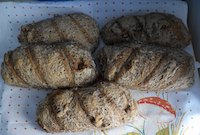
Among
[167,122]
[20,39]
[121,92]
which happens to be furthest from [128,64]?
[20,39]

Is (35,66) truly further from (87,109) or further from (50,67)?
(87,109)

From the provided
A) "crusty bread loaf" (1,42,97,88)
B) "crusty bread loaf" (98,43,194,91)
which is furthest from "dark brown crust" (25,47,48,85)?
"crusty bread loaf" (98,43,194,91)

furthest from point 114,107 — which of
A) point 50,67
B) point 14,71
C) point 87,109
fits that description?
point 14,71

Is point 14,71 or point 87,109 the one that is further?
point 14,71

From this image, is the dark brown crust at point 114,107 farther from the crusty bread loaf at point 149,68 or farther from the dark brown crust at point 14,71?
the dark brown crust at point 14,71

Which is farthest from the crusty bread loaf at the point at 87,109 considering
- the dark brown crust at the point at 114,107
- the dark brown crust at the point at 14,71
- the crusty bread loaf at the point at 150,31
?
the crusty bread loaf at the point at 150,31

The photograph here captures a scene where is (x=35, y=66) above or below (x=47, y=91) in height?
above
